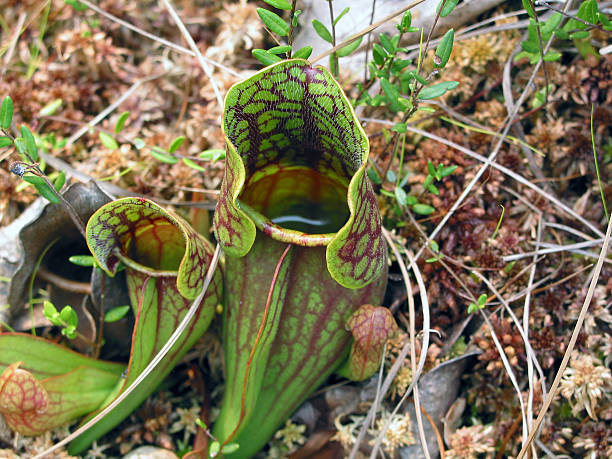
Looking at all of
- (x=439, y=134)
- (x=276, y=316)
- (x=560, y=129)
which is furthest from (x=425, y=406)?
(x=560, y=129)

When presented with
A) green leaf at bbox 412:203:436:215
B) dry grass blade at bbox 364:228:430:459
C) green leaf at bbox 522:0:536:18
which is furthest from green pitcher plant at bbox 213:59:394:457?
green leaf at bbox 522:0:536:18

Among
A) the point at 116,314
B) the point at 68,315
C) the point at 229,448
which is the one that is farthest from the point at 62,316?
the point at 229,448

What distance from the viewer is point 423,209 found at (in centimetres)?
205

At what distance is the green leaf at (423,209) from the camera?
2045 millimetres

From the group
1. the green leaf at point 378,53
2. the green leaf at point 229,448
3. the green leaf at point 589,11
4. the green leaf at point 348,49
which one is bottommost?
the green leaf at point 229,448

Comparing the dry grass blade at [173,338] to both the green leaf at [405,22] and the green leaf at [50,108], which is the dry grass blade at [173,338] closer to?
the green leaf at [405,22]

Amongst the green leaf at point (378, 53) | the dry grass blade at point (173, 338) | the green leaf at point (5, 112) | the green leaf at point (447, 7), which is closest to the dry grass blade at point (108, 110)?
the green leaf at point (5, 112)

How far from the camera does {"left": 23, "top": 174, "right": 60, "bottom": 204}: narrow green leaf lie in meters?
1.64

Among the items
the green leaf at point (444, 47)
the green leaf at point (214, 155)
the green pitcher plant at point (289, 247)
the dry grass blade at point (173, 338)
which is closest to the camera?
the green pitcher plant at point (289, 247)

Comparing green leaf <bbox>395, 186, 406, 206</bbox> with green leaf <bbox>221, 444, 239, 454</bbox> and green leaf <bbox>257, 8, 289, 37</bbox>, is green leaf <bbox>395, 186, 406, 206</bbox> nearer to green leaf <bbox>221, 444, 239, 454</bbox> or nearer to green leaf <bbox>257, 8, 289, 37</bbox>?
green leaf <bbox>257, 8, 289, 37</bbox>

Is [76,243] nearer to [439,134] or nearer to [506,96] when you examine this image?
[439,134]

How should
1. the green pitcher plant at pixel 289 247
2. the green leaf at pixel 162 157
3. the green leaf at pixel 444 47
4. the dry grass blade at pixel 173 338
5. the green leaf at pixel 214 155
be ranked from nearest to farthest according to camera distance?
the green pitcher plant at pixel 289 247 → the green leaf at pixel 444 47 → the dry grass blade at pixel 173 338 → the green leaf at pixel 214 155 → the green leaf at pixel 162 157

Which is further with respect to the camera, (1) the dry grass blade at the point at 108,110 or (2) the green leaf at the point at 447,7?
(1) the dry grass blade at the point at 108,110

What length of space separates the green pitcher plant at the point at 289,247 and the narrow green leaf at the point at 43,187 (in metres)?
0.61
